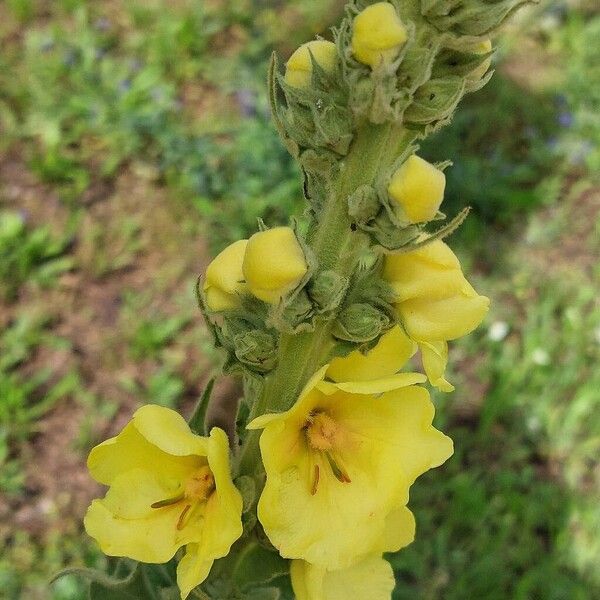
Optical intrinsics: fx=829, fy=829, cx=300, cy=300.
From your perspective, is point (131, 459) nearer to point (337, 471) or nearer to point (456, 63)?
point (337, 471)

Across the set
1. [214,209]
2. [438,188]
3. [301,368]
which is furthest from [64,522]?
[438,188]

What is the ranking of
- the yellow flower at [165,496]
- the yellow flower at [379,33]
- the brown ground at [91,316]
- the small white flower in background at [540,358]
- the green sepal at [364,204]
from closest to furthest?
the yellow flower at [379,33]
the green sepal at [364,204]
the yellow flower at [165,496]
the brown ground at [91,316]
the small white flower in background at [540,358]

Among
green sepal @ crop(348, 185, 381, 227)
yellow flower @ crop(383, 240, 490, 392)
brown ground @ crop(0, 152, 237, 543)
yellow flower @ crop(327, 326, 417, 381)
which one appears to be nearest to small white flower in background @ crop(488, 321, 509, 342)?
brown ground @ crop(0, 152, 237, 543)

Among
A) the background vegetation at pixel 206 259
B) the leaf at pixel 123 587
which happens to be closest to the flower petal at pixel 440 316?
the leaf at pixel 123 587

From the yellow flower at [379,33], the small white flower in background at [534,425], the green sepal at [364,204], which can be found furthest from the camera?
the small white flower in background at [534,425]

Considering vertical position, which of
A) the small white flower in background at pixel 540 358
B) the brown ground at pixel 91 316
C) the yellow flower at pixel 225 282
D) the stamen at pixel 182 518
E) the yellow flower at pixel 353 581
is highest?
the yellow flower at pixel 225 282

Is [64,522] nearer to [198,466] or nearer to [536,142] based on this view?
[198,466]

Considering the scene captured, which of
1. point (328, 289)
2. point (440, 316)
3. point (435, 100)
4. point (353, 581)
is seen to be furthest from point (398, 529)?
point (435, 100)

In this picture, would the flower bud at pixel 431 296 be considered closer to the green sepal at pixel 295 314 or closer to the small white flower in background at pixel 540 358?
the green sepal at pixel 295 314
